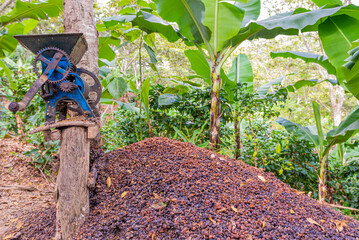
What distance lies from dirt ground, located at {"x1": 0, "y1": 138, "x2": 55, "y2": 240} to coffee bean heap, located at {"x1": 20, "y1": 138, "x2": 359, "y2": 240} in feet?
1.38

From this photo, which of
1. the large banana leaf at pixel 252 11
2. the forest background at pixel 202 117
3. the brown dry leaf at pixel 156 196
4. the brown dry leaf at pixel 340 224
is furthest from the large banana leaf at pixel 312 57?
Result: the brown dry leaf at pixel 156 196

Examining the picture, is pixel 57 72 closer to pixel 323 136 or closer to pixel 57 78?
pixel 57 78

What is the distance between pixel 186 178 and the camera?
1684mm

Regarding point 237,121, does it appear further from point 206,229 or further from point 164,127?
point 206,229

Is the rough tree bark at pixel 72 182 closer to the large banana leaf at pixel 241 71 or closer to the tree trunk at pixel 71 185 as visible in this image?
the tree trunk at pixel 71 185

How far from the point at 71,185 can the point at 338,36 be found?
10.2 ft

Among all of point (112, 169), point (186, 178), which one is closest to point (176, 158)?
point (186, 178)

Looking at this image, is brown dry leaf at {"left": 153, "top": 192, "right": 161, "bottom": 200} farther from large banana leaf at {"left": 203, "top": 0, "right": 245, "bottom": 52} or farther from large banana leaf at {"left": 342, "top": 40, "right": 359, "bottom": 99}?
large banana leaf at {"left": 342, "top": 40, "right": 359, "bottom": 99}

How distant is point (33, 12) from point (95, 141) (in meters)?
2.10

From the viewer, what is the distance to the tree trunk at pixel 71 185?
1.50m

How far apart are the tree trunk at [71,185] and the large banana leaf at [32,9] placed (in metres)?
1.93

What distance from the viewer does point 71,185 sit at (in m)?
1.53

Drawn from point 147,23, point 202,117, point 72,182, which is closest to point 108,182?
point 72,182

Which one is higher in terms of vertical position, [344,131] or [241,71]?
[241,71]
